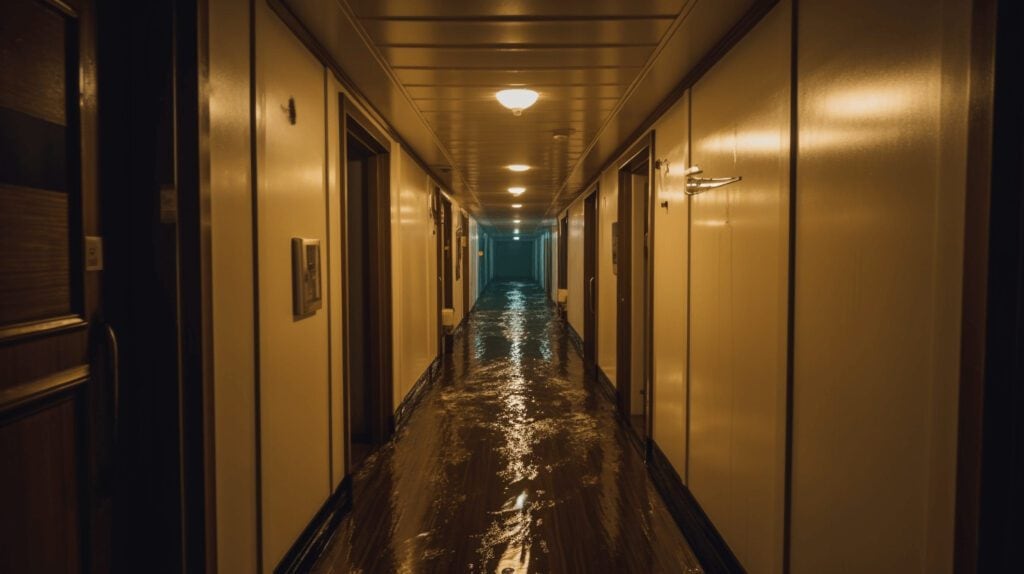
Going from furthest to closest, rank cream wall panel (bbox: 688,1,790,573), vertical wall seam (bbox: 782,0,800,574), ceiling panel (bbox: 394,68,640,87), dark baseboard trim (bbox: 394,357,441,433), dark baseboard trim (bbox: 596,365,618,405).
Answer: dark baseboard trim (bbox: 596,365,618,405) < dark baseboard trim (bbox: 394,357,441,433) < ceiling panel (bbox: 394,68,640,87) < cream wall panel (bbox: 688,1,790,573) < vertical wall seam (bbox: 782,0,800,574)

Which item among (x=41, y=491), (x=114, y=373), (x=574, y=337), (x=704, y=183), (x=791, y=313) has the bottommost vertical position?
(x=574, y=337)

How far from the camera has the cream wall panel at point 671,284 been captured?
2.93 m

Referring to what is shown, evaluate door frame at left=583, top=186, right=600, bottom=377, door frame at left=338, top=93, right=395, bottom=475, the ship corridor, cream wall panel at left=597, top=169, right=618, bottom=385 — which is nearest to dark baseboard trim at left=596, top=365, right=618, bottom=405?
cream wall panel at left=597, top=169, right=618, bottom=385

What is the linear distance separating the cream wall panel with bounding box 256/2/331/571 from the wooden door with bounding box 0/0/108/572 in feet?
2.03

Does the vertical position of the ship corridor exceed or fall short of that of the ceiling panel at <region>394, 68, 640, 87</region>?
it falls short

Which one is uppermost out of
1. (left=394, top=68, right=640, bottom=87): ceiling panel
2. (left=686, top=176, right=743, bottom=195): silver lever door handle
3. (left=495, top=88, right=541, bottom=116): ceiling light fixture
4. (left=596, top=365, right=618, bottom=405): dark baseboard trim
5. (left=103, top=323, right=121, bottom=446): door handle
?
(left=394, top=68, right=640, bottom=87): ceiling panel

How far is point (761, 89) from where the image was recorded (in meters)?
2.02

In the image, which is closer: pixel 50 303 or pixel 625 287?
pixel 50 303

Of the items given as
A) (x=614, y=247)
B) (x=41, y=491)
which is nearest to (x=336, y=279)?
(x=41, y=491)

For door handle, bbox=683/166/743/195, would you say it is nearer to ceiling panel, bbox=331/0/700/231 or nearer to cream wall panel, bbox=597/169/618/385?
ceiling panel, bbox=331/0/700/231

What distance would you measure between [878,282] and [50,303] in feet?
6.57

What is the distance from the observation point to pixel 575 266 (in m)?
8.21

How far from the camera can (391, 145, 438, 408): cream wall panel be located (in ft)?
13.9

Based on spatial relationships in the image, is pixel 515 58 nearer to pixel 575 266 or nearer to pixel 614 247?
pixel 614 247
